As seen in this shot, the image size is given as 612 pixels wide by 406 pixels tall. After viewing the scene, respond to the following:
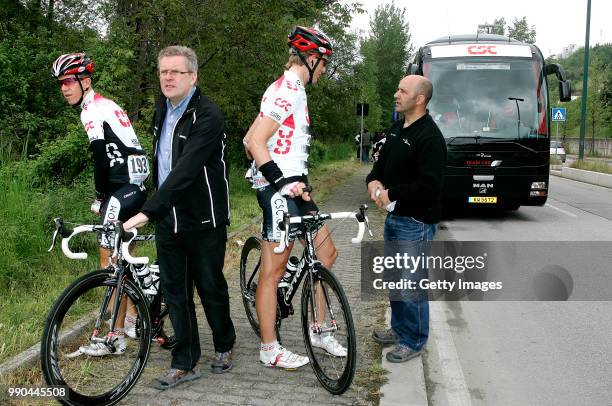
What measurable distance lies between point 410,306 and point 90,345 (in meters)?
2.19

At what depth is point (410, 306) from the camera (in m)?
4.52

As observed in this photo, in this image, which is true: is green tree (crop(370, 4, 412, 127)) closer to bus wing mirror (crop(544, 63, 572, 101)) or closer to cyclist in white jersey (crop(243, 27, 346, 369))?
bus wing mirror (crop(544, 63, 572, 101))

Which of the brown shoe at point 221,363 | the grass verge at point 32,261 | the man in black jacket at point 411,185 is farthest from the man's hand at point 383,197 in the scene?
the grass verge at point 32,261

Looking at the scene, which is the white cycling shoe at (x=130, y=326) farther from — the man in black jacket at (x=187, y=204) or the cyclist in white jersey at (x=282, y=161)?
the cyclist in white jersey at (x=282, y=161)

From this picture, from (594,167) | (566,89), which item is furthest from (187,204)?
(594,167)

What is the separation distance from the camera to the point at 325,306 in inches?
159

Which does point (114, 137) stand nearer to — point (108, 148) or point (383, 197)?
point (108, 148)

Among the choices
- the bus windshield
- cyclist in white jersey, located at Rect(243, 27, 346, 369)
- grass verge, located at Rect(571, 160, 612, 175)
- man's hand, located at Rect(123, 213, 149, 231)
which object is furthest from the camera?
grass verge, located at Rect(571, 160, 612, 175)

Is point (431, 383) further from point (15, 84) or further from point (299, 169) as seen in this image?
point (15, 84)

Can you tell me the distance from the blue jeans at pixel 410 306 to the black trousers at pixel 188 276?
1253 millimetres

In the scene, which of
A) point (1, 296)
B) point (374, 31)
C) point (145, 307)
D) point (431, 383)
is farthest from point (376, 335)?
point (374, 31)

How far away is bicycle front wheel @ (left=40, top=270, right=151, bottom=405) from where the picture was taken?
3553 mm

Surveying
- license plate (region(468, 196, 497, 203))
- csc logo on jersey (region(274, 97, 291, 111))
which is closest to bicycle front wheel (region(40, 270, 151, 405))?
csc logo on jersey (region(274, 97, 291, 111))

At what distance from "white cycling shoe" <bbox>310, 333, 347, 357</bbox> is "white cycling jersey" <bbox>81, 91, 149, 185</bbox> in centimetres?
166
